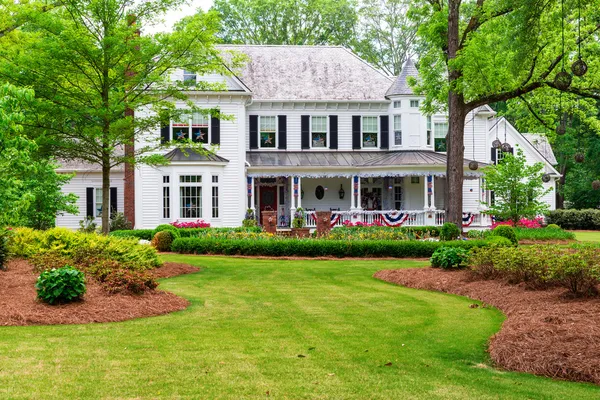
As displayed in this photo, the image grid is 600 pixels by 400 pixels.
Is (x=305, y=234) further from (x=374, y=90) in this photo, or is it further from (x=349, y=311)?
(x=349, y=311)

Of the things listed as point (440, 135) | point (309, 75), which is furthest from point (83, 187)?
point (440, 135)

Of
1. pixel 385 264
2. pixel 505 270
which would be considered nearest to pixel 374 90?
pixel 385 264

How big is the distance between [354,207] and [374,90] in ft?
19.6

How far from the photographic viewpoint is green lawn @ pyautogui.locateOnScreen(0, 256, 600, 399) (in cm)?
642

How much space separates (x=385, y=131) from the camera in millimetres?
33219

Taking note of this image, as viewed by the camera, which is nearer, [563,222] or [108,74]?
[108,74]

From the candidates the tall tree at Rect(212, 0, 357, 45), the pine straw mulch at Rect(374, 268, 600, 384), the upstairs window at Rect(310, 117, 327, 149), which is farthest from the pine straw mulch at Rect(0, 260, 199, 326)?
the tall tree at Rect(212, 0, 357, 45)

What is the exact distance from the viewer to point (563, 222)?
1490 inches

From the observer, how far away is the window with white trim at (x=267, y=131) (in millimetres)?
32750

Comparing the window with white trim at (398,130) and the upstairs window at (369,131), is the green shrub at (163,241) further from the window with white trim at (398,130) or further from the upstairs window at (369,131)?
the window with white trim at (398,130)

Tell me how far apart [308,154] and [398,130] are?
172 inches

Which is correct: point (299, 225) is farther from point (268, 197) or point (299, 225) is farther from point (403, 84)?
point (403, 84)

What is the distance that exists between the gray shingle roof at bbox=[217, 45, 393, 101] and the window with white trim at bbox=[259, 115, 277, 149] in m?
1.05

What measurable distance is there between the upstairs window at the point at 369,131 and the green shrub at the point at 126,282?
22.3 m
